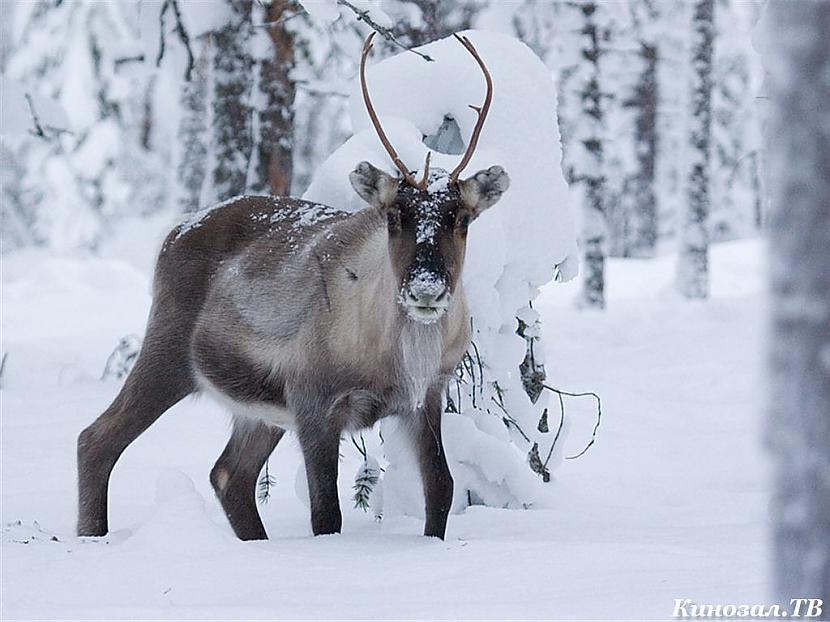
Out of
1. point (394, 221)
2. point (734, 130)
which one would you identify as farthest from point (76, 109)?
point (734, 130)

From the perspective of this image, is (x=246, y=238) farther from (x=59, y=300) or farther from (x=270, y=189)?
(x=59, y=300)

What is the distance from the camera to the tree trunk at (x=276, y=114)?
9.52 metres

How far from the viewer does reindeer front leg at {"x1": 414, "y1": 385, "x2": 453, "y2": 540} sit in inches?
201

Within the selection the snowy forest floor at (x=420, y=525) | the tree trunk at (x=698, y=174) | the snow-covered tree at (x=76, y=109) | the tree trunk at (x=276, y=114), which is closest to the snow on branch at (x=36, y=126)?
the snowy forest floor at (x=420, y=525)

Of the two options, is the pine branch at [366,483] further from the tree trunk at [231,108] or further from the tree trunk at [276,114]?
the tree trunk at [231,108]

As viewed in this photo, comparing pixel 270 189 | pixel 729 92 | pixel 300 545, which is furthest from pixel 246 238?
pixel 729 92

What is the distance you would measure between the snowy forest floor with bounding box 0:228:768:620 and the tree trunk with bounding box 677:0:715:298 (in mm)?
3350

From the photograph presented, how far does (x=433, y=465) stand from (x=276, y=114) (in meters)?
4.93

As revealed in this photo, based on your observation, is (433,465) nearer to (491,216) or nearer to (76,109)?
(491,216)

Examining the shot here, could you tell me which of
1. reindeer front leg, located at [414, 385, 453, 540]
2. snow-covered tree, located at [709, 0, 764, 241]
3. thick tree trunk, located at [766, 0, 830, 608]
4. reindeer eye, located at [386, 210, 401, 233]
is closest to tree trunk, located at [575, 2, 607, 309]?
snow-covered tree, located at [709, 0, 764, 241]

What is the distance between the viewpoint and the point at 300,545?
4.51 m

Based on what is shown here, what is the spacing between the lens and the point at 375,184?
4.83m

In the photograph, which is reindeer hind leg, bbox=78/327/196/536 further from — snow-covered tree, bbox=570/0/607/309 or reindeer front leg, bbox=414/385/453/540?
snow-covered tree, bbox=570/0/607/309

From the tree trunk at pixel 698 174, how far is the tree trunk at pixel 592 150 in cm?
165
